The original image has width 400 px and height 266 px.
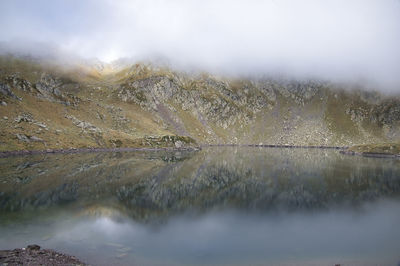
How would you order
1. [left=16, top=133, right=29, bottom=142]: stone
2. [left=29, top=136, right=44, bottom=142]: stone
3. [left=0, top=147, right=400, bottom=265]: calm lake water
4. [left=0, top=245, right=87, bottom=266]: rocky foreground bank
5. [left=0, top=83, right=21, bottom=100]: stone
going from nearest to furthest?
[left=0, top=245, right=87, bottom=266]: rocky foreground bank
[left=0, top=147, right=400, bottom=265]: calm lake water
[left=16, top=133, right=29, bottom=142]: stone
[left=29, top=136, right=44, bottom=142]: stone
[left=0, top=83, right=21, bottom=100]: stone

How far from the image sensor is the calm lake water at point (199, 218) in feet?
87.8

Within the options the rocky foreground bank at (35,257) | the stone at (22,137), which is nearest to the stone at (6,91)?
the stone at (22,137)

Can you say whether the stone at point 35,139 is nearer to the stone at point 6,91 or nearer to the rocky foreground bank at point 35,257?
the stone at point 6,91

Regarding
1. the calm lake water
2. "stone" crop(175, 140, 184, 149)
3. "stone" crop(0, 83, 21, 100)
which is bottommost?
the calm lake water

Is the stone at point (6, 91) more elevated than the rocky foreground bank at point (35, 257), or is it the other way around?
the stone at point (6, 91)

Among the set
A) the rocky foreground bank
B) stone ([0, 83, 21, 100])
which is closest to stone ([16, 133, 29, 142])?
stone ([0, 83, 21, 100])

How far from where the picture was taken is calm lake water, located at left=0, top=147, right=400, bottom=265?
26750mm

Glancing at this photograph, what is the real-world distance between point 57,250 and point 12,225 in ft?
35.7

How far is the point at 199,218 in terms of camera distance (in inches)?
1547

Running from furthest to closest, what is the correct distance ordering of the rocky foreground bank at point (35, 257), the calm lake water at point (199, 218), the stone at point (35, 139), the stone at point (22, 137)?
the stone at point (35, 139), the stone at point (22, 137), the calm lake water at point (199, 218), the rocky foreground bank at point (35, 257)

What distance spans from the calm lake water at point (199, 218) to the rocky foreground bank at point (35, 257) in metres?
1.78

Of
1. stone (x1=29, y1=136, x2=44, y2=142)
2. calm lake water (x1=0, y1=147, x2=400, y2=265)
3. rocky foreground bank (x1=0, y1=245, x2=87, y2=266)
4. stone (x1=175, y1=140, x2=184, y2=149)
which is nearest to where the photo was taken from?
rocky foreground bank (x1=0, y1=245, x2=87, y2=266)

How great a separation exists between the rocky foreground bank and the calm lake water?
1777mm

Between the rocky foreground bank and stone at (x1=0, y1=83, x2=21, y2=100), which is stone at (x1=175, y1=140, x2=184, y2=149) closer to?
stone at (x1=0, y1=83, x2=21, y2=100)
